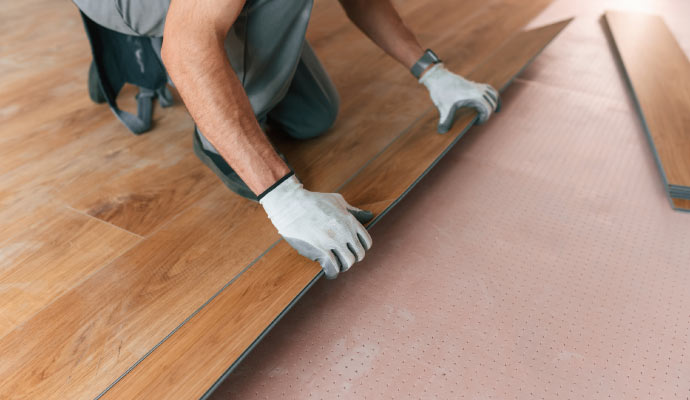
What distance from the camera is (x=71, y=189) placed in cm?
162

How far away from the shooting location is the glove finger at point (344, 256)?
1.19m

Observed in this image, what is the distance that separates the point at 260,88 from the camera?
1454 millimetres

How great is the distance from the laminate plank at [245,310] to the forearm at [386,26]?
0.37 meters

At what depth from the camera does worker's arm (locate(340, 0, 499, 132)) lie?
172cm

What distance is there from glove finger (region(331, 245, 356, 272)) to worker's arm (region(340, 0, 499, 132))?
0.76m

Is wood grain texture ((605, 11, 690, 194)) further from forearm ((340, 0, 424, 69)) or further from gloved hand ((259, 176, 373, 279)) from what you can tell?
gloved hand ((259, 176, 373, 279))

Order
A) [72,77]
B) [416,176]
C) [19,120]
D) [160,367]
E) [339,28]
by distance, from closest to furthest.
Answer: [160,367]
[416,176]
[19,120]
[72,77]
[339,28]

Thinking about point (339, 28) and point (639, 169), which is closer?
point (639, 169)

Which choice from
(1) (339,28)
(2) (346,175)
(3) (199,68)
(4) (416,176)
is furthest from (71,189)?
(1) (339,28)

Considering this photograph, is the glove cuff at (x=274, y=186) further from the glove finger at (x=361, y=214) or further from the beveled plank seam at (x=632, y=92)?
the beveled plank seam at (x=632, y=92)

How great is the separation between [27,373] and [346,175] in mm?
997

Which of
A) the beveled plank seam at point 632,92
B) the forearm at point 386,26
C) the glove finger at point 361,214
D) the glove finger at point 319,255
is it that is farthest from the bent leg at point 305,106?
the beveled plank seam at point 632,92

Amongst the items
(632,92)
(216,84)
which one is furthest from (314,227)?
(632,92)

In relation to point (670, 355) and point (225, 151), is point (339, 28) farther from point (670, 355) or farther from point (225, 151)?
point (670, 355)
